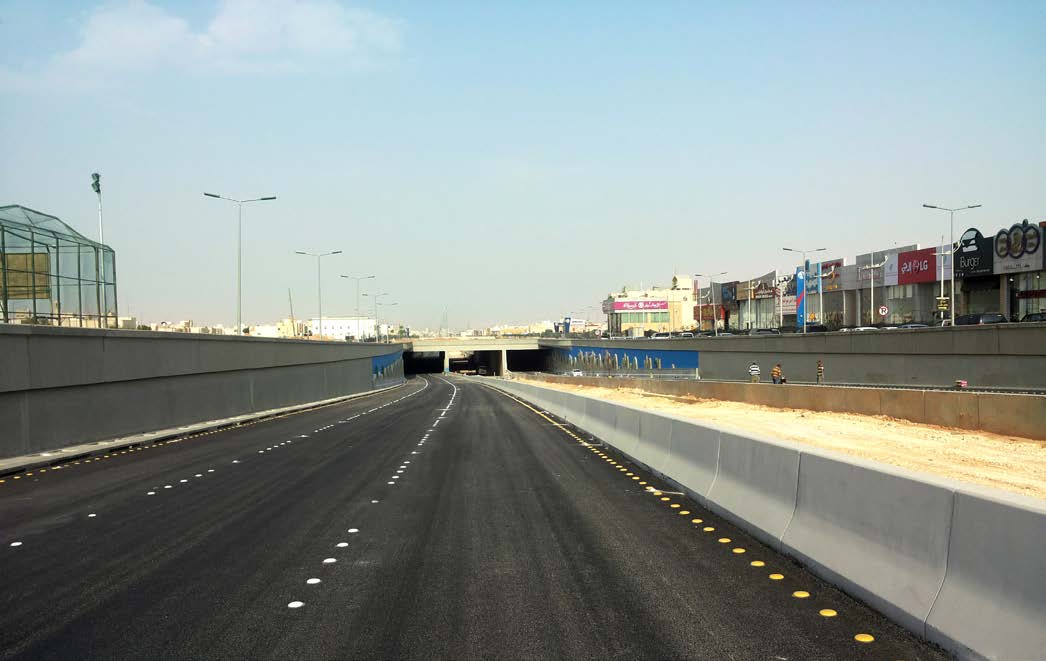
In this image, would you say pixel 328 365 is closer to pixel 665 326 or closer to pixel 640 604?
pixel 640 604

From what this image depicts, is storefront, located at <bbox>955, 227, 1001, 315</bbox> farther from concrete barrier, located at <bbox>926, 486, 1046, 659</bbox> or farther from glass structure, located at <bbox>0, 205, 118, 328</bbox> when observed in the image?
concrete barrier, located at <bbox>926, 486, 1046, 659</bbox>

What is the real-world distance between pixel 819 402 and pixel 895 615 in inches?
954

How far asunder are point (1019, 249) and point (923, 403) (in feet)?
159

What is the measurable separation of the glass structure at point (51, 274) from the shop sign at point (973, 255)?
2595 inches

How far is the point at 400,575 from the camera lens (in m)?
7.51

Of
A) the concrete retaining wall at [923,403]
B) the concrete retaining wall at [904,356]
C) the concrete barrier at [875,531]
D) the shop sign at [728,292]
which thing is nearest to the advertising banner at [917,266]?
the concrete retaining wall at [904,356]

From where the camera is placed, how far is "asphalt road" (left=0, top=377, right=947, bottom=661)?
5711 millimetres

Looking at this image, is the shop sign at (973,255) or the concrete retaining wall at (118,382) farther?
the shop sign at (973,255)

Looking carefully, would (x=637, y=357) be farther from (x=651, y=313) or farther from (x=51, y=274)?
(x=651, y=313)

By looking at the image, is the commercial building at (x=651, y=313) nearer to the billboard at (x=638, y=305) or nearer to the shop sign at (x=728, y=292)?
the billboard at (x=638, y=305)

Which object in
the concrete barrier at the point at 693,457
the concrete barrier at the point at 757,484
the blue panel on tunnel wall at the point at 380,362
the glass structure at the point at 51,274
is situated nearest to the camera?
the concrete barrier at the point at 757,484

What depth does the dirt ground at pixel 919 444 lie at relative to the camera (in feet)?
45.5

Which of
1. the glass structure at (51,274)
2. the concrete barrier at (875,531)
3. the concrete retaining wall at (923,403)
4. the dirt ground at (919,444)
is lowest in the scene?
the dirt ground at (919,444)

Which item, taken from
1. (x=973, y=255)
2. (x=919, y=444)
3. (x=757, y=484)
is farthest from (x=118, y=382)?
(x=973, y=255)
